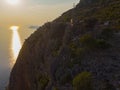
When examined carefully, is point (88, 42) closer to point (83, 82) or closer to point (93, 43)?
point (93, 43)

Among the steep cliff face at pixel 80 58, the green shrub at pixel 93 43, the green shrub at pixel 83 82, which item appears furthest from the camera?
the green shrub at pixel 93 43

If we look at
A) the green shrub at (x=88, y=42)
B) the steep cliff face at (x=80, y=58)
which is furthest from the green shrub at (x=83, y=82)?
the green shrub at (x=88, y=42)

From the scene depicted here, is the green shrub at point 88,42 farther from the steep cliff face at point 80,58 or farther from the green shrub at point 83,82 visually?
the green shrub at point 83,82

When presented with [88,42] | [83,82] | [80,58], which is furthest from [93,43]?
[83,82]

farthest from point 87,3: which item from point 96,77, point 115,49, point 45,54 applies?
point 96,77

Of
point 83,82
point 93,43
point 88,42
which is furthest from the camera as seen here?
point 88,42

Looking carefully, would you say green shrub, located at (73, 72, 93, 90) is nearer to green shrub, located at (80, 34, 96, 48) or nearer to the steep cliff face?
the steep cliff face

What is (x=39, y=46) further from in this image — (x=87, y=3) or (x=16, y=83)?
(x=87, y=3)

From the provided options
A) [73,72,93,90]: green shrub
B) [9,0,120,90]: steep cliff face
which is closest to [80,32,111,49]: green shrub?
[9,0,120,90]: steep cliff face
